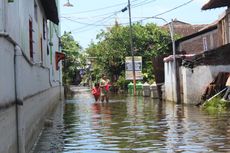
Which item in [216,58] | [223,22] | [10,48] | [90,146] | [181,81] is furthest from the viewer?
[223,22]

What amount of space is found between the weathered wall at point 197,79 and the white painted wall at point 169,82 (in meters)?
2.16

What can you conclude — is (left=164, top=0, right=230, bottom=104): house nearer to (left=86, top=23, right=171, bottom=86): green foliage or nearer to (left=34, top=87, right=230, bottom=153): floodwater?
(left=34, top=87, right=230, bottom=153): floodwater

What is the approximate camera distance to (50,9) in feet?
76.6

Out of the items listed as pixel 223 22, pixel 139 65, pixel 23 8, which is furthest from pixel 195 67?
pixel 139 65

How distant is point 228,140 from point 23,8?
5.99m

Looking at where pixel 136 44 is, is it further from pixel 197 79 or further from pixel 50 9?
pixel 50 9

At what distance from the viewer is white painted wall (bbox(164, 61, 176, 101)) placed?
2865 centimetres

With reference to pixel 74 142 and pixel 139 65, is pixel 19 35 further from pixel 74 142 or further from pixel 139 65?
pixel 139 65

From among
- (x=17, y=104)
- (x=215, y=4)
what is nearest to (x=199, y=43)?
(x=215, y=4)

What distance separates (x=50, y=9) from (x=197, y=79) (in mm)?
7832

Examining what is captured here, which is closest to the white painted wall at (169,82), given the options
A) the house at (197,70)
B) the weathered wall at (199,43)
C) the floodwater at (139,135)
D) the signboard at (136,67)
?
the house at (197,70)

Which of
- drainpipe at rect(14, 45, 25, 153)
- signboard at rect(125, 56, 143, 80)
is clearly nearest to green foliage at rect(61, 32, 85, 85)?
signboard at rect(125, 56, 143, 80)

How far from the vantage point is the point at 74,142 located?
41.1 feet

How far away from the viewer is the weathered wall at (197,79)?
25.5 m
